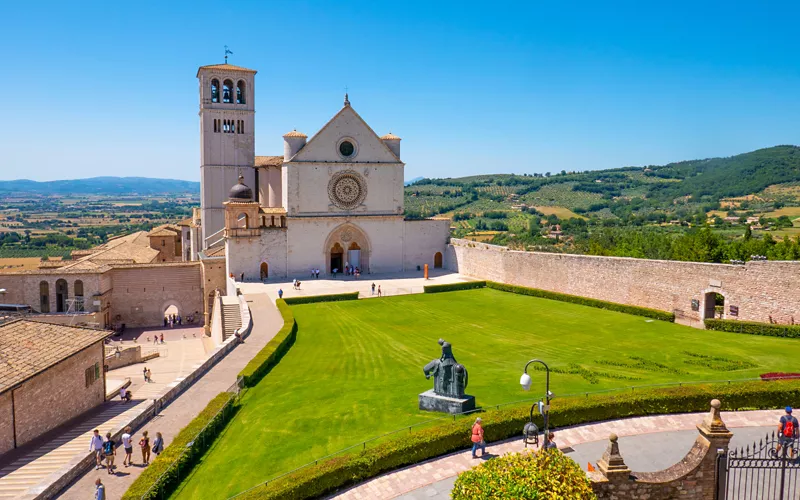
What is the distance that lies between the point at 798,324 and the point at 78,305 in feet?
147

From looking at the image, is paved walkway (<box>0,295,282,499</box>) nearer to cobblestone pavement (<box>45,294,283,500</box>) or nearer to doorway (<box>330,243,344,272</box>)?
cobblestone pavement (<box>45,294,283,500</box>)

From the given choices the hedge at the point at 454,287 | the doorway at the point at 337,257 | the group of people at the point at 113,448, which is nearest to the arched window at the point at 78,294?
the doorway at the point at 337,257

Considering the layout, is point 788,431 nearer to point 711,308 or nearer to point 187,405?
point 187,405

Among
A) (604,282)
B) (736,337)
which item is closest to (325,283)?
(604,282)

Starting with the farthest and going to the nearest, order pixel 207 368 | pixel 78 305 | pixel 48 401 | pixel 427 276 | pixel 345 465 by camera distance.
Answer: pixel 427 276
pixel 78 305
pixel 207 368
pixel 48 401
pixel 345 465

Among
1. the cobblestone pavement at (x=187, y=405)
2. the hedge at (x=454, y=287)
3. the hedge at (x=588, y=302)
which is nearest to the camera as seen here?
the cobblestone pavement at (x=187, y=405)

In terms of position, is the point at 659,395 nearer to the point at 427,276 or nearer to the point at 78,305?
the point at 427,276

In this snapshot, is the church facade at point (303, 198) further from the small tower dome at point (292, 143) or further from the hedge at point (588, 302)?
the hedge at point (588, 302)

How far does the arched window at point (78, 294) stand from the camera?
143ft

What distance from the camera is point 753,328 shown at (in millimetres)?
29203

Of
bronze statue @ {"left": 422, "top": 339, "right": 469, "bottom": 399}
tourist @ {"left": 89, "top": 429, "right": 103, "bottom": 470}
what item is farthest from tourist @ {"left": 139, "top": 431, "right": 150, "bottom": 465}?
bronze statue @ {"left": 422, "top": 339, "right": 469, "bottom": 399}

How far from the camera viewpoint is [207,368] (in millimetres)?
25125

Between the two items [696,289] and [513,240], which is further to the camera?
[513,240]

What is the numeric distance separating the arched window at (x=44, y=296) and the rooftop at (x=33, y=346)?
2179 cm
